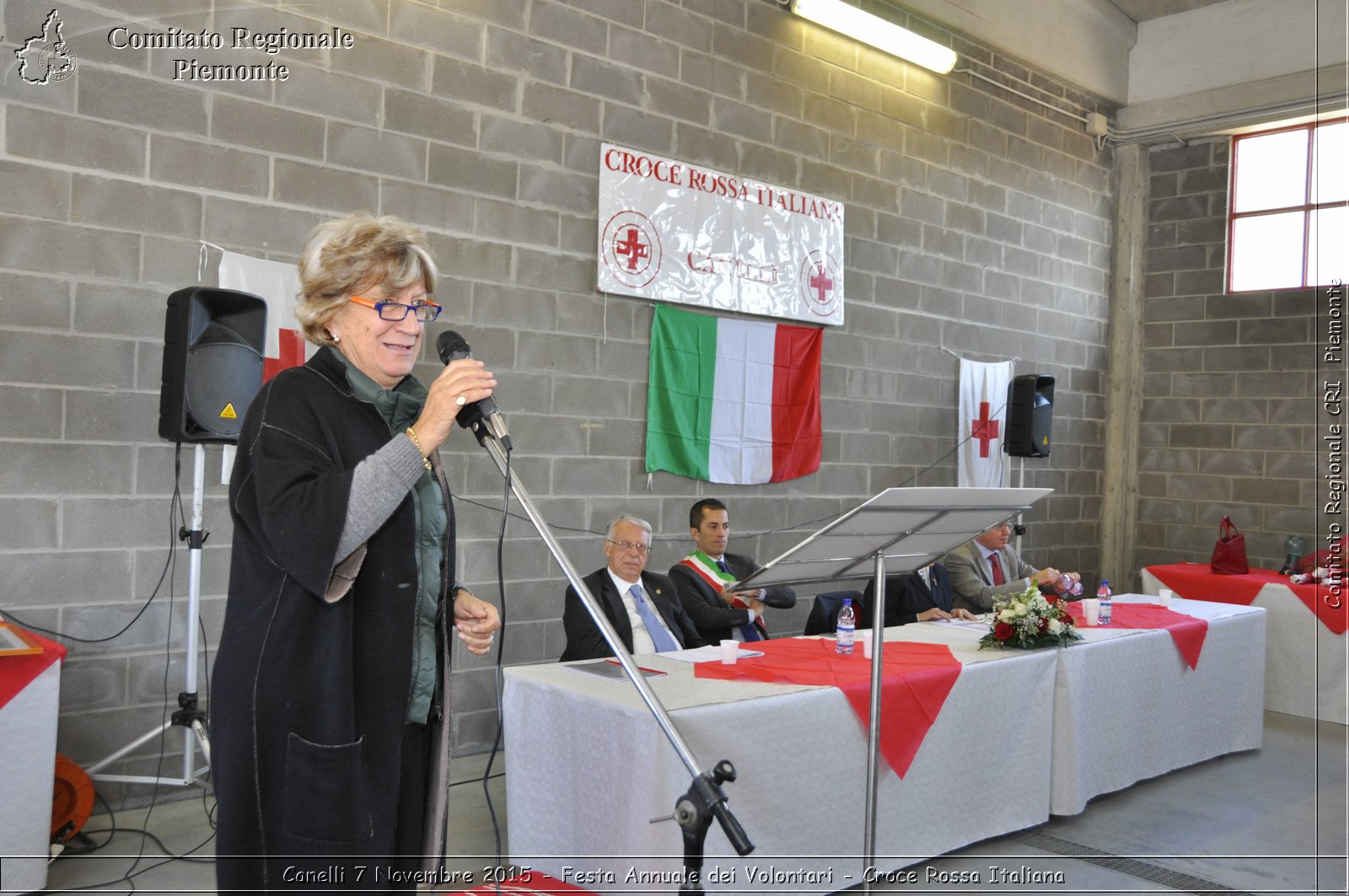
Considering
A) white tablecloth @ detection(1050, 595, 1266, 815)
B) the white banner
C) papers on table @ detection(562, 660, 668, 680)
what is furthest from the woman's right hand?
the white banner

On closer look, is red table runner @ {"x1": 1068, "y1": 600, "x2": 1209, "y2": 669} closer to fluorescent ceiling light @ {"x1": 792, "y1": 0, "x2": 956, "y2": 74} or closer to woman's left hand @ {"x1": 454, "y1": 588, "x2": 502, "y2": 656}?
woman's left hand @ {"x1": 454, "y1": 588, "x2": 502, "y2": 656}

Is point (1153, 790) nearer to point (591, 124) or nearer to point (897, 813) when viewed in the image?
point (897, 813)

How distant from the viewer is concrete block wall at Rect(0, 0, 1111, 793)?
3.56 m

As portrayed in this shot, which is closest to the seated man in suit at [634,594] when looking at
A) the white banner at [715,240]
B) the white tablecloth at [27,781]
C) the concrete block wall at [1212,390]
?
the white banner at [715,240]

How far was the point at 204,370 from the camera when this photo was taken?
341cm

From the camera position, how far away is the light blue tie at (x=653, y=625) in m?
4.13

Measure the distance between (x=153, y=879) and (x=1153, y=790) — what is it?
350cm

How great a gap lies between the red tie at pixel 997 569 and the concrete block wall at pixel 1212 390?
3.31m

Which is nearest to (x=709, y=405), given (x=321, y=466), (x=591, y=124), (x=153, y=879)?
(x=591, y=124)

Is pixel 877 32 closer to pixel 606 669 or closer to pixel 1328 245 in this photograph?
pixel 1328 245

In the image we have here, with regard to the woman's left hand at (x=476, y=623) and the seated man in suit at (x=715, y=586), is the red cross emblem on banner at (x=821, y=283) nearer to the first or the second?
the seated man in suit at (x=715, y=586)

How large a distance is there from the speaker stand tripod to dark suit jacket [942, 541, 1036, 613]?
3.33 meters

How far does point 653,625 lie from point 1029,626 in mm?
1375

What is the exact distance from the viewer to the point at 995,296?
7.23 meters
